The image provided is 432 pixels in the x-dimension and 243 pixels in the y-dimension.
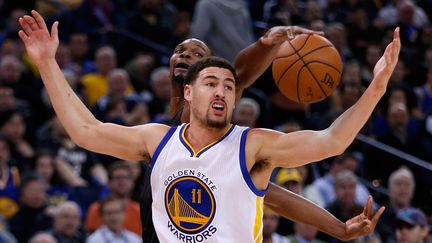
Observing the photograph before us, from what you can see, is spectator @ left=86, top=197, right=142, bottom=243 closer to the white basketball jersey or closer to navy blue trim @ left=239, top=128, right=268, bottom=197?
the white basketball jersey

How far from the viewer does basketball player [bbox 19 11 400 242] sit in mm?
5336

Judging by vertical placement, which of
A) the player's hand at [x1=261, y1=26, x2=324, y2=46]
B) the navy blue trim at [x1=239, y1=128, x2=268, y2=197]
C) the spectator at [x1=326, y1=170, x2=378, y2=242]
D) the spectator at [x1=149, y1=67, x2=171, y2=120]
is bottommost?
the spectator at [x1=326, y1=170, x2=378, y2=242]

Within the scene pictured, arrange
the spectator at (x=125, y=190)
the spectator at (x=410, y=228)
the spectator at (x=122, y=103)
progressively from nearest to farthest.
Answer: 1. the spectator at (x=410, y=228)
2. the spectator at (x=125, y=190)
3. the spectator at (x=122, y=103)

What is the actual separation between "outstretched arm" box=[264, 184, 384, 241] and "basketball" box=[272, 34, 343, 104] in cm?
61

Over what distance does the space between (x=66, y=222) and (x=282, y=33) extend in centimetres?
443

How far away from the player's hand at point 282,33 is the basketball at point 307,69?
0.22 metres

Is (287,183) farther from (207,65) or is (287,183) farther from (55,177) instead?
(207,65)

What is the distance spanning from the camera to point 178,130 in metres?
5.67

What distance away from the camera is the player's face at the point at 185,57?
246 inches

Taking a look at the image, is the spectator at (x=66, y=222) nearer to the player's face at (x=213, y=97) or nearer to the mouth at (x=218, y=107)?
the player's face at (x=213, y=97)

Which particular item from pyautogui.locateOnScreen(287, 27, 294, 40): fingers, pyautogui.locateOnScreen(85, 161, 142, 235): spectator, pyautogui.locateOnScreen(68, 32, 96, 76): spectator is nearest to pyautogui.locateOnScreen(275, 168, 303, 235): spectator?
pyautogui.locateOnScreen(85, 161, 142, 235): spectator

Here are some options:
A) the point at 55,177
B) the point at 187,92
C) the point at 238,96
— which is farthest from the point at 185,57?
the point at 55,177

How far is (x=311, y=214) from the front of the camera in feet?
20.1

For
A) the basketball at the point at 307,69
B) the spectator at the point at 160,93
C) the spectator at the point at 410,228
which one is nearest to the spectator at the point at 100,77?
the spectator at the point at 160,93
